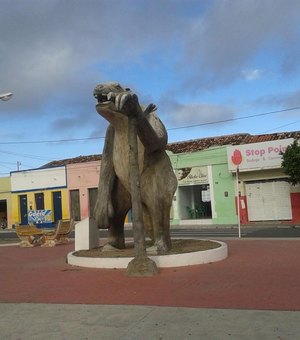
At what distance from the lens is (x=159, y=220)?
11555 mm

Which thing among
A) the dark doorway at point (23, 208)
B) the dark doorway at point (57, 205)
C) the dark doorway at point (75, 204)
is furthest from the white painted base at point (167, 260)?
the dark doorway at point (23, 208)

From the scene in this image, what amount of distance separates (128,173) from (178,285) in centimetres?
368

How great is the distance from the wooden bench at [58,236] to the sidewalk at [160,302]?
7.15m

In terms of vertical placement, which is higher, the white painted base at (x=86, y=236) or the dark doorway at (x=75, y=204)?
the dark doorway at (x=75, y=204)

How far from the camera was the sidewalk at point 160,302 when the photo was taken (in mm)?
5801

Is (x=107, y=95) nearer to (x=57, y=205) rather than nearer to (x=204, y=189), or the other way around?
(x=204, y=189)

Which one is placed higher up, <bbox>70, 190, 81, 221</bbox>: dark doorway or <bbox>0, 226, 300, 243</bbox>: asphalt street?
<bbox>70, 190, 81, 221</bbox>: dark doorway

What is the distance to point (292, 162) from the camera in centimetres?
2805

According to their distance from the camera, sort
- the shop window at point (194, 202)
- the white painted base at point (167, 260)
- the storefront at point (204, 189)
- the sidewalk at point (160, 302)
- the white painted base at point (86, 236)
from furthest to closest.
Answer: the shop window at point (194, 202)
the storefront at point (204, 189)
the white painted base at point (86, 236)
the white painted base at point (167, 260)
the sidewalk at point (160, 302)

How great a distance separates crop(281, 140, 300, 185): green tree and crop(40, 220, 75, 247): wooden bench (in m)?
14.0

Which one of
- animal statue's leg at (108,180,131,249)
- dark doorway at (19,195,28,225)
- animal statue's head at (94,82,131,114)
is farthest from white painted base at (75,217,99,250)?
dark doorway at (19,195,28,225)

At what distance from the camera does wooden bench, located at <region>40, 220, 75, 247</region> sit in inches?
735

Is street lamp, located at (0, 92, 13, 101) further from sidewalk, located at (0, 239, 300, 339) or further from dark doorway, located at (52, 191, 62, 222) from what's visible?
dark doorway, located at (52, 191, 62, 222)

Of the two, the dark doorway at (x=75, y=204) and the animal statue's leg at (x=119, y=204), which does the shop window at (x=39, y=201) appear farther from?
the animal statue's leg at (x=119, y=204)
